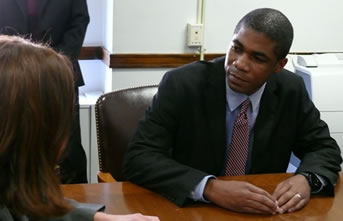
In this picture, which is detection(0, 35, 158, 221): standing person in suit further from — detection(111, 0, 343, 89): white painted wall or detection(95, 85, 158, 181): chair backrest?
detection(111, 0, 343, 89): white painted wall

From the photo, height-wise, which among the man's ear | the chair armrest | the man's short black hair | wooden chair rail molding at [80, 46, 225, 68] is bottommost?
the chair armrest

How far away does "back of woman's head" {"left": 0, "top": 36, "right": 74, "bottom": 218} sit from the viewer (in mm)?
1005

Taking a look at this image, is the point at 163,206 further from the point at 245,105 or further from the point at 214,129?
the point at 245,105

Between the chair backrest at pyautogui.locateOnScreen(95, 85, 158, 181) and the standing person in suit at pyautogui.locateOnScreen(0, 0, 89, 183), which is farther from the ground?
the standing person in suit at pyautogui.locateOnScreen(0, 0, 89, 183)

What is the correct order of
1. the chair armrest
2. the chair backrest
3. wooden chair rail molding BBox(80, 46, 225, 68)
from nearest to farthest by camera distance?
1. the chair armrest
2. the chair backrest
3. wooden chair rail molding BBox(80, 46, 225, 68)

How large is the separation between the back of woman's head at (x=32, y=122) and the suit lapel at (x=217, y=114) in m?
0.89

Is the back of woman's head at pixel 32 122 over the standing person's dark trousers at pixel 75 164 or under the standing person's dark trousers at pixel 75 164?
over

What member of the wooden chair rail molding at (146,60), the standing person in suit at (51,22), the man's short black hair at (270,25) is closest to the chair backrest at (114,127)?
the man's short black hair at (270,25)

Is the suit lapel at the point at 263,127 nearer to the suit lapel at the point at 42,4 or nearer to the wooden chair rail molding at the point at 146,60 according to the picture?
the wooden chair rail molding at the point at 146,60

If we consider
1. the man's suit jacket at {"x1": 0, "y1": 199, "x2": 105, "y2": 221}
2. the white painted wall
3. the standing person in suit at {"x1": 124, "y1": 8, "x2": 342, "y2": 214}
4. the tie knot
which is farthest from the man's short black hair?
the white painted wall

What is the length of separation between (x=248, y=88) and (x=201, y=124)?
207 mm

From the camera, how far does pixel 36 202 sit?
1066 mm

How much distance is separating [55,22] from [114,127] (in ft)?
3.20

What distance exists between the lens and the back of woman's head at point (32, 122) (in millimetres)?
1005
